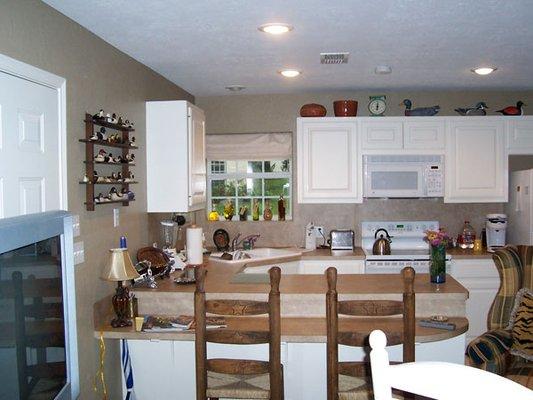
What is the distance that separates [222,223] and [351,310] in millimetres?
3320

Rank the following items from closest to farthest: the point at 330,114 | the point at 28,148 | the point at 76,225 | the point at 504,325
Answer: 1. the point at 28,148
2. the point at 76,225
3. the point at 504,325
4. the point at 330,114

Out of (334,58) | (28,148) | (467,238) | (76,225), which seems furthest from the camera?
(467,238)

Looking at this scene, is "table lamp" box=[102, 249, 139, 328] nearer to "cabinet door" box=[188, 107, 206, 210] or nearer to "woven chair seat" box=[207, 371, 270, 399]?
"woven chair seat" box=[207, 371, 270, 399]

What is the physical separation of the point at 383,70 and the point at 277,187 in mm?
1934

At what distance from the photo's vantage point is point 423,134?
199 inches

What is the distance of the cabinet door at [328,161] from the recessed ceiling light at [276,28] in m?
2.02

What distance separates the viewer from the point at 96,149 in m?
3.19

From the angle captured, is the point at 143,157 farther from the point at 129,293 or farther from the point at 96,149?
the point at 129,293

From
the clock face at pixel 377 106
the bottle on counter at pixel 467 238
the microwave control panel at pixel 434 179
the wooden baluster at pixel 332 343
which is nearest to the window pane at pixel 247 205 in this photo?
the clock face at pixel 377 106

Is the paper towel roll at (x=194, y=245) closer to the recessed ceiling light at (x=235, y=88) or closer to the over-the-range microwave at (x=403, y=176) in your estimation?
the recessed ceiling light at (x=235, y=88)

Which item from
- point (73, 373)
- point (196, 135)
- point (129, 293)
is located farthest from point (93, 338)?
point (196, 135)

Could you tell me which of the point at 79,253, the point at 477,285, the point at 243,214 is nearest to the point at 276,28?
the point at 79,253

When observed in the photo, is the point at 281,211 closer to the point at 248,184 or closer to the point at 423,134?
the point at 248,184

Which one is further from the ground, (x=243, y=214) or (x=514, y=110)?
(x=514, y=110)
